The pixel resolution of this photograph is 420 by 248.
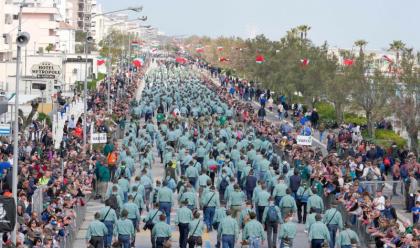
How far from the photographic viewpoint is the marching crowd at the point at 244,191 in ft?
80.4

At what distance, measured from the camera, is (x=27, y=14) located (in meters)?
135

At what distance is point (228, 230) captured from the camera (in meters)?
24.7

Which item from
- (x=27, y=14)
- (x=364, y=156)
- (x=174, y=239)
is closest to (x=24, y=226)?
(x=174, y=239)

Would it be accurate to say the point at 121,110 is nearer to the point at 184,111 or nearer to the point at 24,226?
the point at 184,111

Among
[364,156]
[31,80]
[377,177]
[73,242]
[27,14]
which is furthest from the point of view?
[27,14]

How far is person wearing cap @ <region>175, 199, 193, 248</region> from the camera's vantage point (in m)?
25.9

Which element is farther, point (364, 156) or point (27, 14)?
point (27, 14)

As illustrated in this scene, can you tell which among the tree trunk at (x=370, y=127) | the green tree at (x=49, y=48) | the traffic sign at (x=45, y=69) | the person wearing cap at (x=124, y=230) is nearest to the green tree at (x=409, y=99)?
the tree trunk at (x=370, y=127)

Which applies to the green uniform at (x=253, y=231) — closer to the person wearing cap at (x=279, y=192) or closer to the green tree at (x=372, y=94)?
the person wearing cap at (x=279, y=192)

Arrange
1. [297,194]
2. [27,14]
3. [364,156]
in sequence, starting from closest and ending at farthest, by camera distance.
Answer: [297,194], [364,156], [27,14]

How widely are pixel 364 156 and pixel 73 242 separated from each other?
1665cm

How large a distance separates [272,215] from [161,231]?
3038mm

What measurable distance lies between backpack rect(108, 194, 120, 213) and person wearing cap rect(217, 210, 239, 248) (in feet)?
7.85

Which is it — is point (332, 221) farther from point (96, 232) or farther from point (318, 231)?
point (96, 232)
